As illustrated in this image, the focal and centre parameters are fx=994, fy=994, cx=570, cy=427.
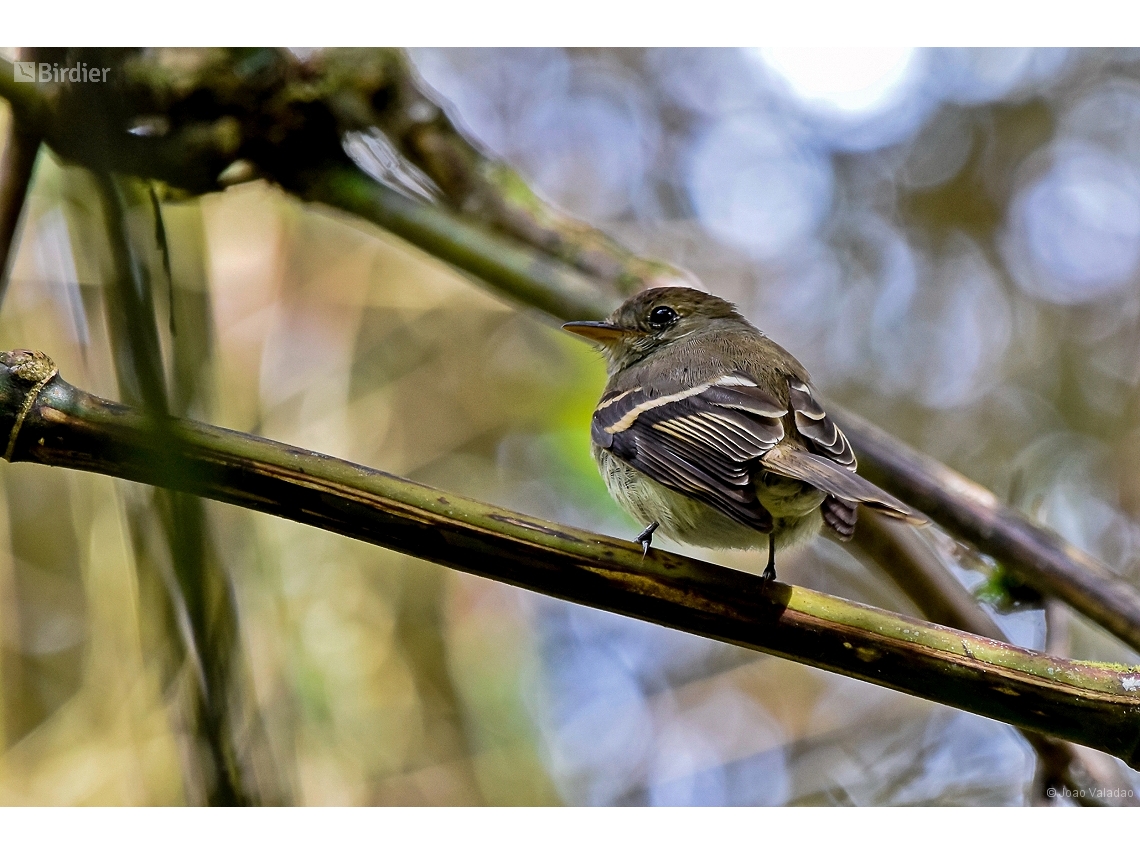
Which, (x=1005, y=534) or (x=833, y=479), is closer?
(x=833, y=479)

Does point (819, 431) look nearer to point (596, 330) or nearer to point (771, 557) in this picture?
point (771, 557)

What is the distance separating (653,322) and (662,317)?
0.11 feet

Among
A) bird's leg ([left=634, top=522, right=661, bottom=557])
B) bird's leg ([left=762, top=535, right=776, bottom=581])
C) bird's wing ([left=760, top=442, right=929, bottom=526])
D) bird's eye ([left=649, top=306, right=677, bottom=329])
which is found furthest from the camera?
bird's eye ([left=649, top=306, right=677, bottom=329])

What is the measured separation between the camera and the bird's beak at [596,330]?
2590 millimetres

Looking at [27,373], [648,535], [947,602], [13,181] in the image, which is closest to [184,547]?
[27,373]

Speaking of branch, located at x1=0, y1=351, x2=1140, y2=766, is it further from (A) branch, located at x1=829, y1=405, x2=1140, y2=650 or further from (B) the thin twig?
(A) branch, located at x1=829, y1=405, x2=1140, y2=650

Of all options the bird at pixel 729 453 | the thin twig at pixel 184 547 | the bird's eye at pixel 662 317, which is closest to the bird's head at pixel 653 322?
the bird's eye at pixel 662 317

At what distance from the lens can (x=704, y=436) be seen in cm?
204

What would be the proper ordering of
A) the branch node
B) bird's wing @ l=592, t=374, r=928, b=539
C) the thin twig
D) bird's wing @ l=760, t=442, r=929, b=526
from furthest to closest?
bird's wing @ l=592, t=374, r=928, b=539 → bird's wing @ l=760, t=442, r=929, b=526 → the branch node → the thin twig

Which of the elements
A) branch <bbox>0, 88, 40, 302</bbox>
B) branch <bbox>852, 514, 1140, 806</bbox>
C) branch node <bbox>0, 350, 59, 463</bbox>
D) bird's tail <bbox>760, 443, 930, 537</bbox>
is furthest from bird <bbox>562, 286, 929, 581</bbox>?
branch <bbox>0, 88, 40, 302</bbox>

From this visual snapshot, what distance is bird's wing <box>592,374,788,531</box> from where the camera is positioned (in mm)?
1892

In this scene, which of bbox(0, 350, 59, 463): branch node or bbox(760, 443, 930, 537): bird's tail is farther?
bbox(760, 443, 930, 537): bird's tail

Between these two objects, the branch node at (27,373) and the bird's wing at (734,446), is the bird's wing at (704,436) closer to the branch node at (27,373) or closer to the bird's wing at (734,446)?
the bird's wing at (734,446)

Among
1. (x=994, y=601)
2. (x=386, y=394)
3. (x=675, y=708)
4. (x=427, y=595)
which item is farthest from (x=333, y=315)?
(x=994, y=601)
